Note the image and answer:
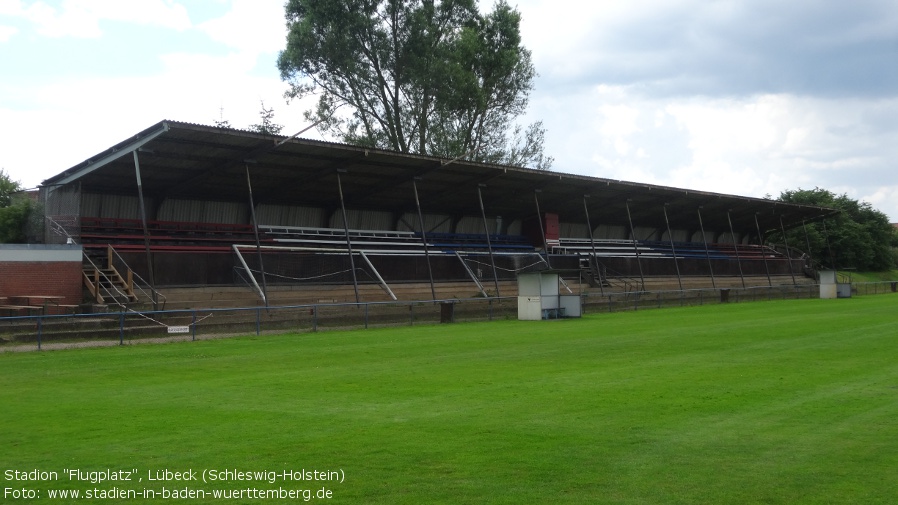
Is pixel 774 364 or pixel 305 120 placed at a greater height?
pixel 305 120

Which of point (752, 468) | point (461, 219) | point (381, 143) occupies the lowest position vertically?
point (752, 468)

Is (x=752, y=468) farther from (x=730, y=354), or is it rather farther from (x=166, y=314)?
(x=166, y=314)

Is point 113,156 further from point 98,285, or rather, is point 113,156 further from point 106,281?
point 98,285

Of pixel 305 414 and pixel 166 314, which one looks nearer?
pixel 305 414

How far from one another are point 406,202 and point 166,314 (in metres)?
22.6

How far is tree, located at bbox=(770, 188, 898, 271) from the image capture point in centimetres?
8469

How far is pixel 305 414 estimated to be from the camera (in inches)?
456

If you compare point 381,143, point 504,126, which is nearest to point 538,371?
point 381,143

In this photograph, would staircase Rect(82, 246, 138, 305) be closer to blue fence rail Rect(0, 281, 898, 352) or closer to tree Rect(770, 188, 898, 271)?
blue fence rail Rect(0, 281, 898, 352)

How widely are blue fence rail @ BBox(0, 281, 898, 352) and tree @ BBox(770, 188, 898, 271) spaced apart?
49766 mm

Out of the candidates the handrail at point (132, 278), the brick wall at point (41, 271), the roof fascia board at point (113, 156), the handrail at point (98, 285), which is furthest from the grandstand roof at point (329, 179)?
the brick wall at point (41, 271)

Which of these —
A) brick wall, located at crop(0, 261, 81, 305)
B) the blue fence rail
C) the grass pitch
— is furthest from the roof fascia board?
the grass pitch

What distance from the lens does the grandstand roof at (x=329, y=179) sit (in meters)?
30.9

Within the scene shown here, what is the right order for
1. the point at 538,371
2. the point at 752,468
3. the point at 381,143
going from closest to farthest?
the point at 752,468
the point at 538,371
the point at 381,143
